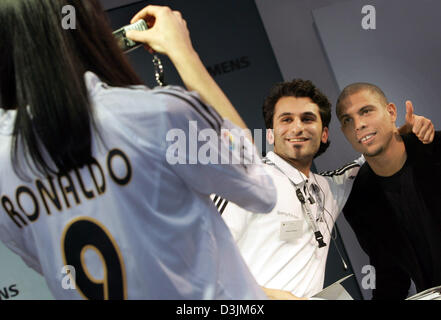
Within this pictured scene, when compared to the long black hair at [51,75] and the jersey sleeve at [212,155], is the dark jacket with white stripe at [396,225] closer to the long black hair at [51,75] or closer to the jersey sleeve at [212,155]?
the jersey sleeve at [212,155]

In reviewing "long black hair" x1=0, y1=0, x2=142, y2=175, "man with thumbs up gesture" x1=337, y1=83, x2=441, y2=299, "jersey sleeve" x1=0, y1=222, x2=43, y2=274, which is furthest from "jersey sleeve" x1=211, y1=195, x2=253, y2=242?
"long black hair" x1=0, y1=0, x2=142, y2=175

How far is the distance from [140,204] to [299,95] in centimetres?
189

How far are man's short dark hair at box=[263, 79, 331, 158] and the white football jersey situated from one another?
1.76 meters

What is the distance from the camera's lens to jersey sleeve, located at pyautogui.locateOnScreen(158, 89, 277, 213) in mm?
865

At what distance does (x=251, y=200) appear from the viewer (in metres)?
0.97

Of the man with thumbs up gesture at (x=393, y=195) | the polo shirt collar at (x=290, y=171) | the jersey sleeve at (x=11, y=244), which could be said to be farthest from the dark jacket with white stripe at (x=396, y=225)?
the jersey sleeve at (x=11, y=244)

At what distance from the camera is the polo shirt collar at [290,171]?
243 cm

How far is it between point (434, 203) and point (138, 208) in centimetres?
206

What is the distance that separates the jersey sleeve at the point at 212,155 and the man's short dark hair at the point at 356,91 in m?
1.88

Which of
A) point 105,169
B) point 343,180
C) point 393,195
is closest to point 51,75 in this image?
point 105,169

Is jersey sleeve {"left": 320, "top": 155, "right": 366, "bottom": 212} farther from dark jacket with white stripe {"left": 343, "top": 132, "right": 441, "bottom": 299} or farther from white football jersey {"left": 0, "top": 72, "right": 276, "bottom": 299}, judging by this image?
white football jersey {"left": 0, "top": 72, "right": 276, "bottom": 299}

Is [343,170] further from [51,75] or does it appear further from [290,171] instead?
[51,75]

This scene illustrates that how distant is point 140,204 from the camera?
2.89 feet
